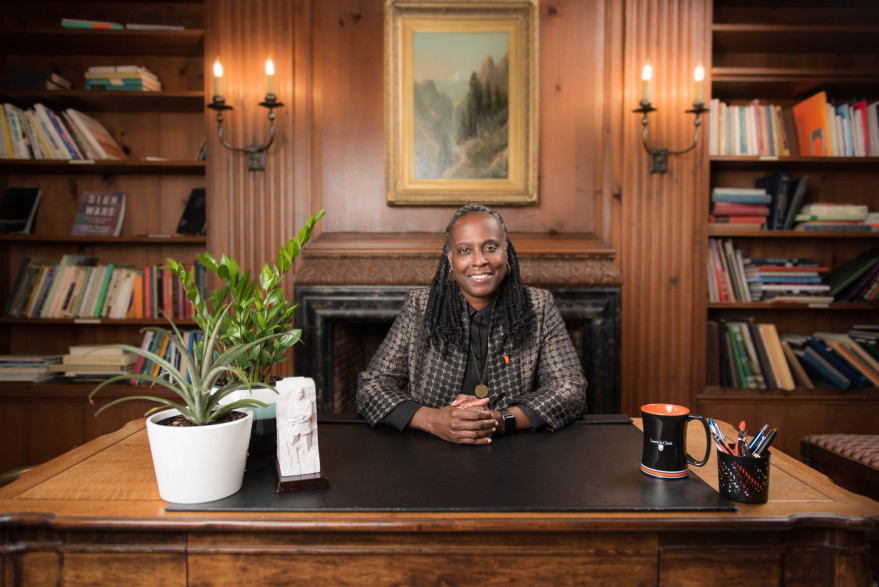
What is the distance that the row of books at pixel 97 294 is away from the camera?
2805 mm

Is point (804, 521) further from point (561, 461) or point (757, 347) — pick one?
point (757, 347)

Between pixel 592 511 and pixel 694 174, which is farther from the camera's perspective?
pixel 694 174

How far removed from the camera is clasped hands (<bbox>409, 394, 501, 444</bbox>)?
4.17 feet

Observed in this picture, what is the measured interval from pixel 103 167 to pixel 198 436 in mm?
2549

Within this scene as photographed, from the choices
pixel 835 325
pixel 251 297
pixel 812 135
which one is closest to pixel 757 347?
pixel 835 325

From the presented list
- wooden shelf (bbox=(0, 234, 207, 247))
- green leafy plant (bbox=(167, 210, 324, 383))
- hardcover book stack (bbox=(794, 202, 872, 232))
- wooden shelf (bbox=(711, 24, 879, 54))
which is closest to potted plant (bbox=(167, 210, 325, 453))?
green leafy plant (bbox=(167, 210, 324, 383))

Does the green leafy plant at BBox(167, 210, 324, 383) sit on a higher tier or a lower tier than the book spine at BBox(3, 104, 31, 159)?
lower

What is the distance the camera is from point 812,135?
2785 millimetres

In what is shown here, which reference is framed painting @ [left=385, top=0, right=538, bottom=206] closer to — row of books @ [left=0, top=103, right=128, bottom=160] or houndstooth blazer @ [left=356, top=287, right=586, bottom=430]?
houndstooth blazer @ [left=356, top=287, right=586, bottom=430]

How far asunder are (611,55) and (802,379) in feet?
5.97

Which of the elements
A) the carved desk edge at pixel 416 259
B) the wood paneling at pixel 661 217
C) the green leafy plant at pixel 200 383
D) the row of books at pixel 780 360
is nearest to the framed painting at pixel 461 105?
the carved desk edge at pixel 416 259

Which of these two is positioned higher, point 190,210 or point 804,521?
point 190,210

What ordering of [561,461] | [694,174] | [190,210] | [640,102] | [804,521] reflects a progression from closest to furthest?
1. [804,521]
2. [561,461]
3. [640,102]
4. [694,174]
5. [190,210]

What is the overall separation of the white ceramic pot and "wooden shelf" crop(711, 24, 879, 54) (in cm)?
286
